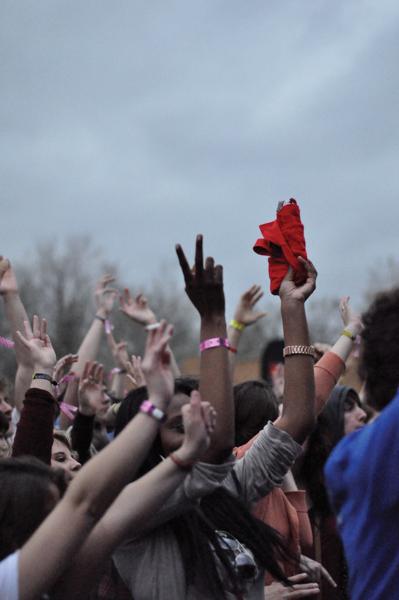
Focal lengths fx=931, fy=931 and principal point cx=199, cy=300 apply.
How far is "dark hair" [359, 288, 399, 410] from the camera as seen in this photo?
2.38 metres

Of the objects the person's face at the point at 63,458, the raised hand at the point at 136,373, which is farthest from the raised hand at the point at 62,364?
the person's face at the point at 63,458

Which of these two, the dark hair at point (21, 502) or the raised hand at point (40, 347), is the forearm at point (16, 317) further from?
the dark hair at point (21, 502)

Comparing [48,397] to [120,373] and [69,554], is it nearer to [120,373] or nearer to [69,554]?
[69,554]

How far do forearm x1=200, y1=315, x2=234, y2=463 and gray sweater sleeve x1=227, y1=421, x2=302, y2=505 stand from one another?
1.18 feet

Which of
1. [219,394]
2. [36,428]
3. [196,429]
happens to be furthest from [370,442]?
[36,428]

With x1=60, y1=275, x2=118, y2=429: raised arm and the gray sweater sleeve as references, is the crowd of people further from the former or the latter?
x1=60, y1=275, x2=118, y2=429: raised arm

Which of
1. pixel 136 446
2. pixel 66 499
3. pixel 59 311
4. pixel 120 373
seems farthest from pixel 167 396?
pixel 59 311

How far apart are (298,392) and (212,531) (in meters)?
0.60

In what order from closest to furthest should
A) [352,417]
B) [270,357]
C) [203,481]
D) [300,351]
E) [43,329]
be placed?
1. [203,481]
2. [300,351]
3. [43,329]
4. [352,417]
5. [270,357]

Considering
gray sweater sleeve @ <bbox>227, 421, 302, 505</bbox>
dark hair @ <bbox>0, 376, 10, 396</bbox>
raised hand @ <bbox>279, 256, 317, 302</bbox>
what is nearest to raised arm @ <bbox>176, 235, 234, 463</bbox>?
gray sweater sleeve @ <bbox>227, 421, 302, 505</bbox>

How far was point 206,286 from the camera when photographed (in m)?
3.02

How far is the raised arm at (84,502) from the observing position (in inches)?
85.7

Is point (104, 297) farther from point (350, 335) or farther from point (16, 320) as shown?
point (350, 335)

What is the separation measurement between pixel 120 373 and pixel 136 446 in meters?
5.92
